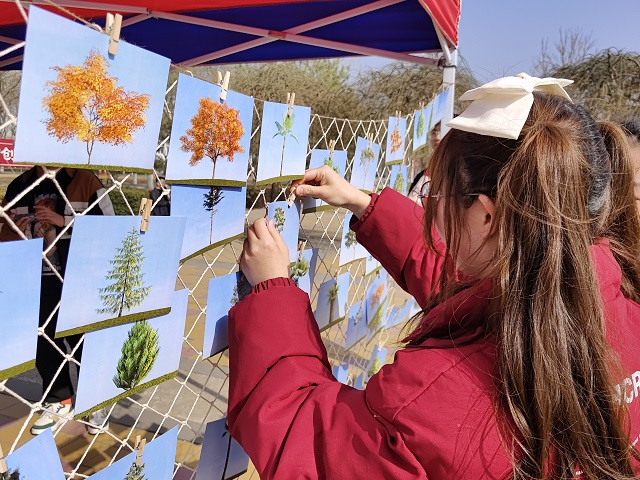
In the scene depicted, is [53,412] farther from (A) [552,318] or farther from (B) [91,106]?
(A) [552,318]

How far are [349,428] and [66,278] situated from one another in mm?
501

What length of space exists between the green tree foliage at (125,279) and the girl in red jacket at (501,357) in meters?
0.25

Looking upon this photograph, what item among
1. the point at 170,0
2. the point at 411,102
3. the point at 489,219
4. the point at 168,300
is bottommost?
the point at 168,300

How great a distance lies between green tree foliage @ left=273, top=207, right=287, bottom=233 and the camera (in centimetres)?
148

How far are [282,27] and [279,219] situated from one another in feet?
6.05

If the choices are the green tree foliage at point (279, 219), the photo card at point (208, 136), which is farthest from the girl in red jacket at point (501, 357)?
the green tree foliage at point (279, 219)

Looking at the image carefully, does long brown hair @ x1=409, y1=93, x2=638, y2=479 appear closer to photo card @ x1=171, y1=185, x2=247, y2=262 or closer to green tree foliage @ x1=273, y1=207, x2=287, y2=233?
photo card @ x1=171, y1=185, x2=247, y2=262

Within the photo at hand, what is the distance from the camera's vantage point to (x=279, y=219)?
1502mm

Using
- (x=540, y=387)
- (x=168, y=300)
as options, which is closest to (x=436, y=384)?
(x=540, y=387)

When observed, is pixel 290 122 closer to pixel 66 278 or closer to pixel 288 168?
pixel 288 168

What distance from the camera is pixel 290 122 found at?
153 cm

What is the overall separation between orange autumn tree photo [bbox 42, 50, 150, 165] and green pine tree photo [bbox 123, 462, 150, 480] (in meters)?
0.63

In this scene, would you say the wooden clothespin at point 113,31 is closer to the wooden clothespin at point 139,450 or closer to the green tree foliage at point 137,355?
the green tree foliage at point 137,355

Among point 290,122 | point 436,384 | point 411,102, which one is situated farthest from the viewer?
point 411,102
